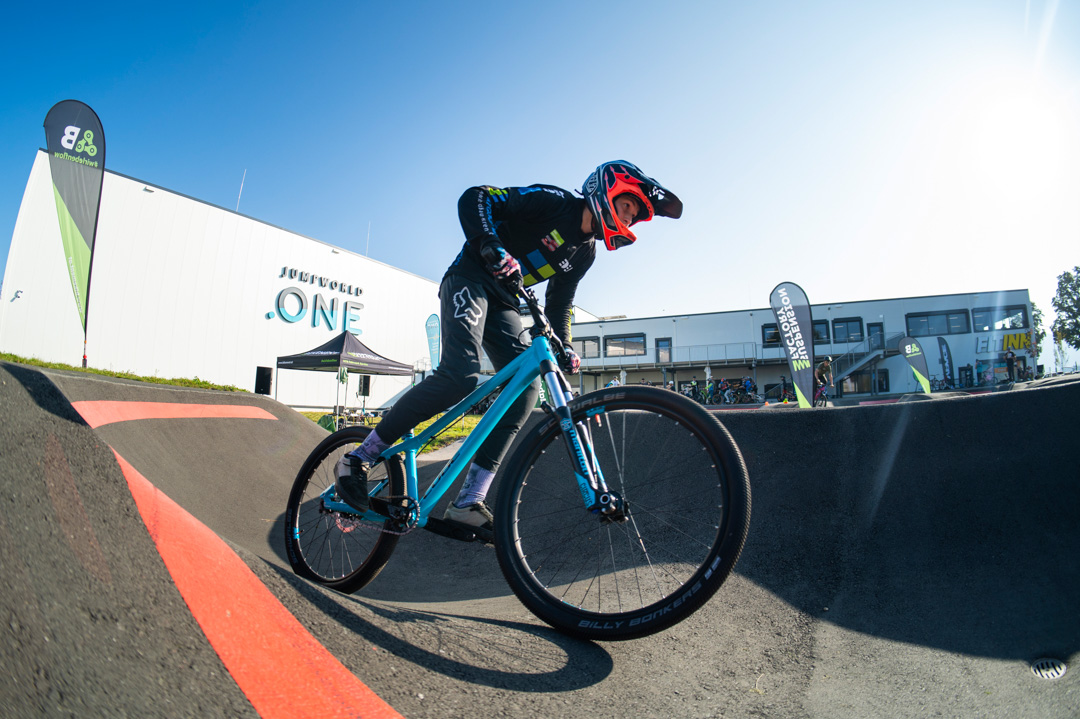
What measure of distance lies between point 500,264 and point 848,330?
37.6m

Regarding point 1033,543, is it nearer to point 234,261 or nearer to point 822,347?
point 234,261

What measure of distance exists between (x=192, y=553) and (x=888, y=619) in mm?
2403

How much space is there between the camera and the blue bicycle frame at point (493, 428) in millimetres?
1838

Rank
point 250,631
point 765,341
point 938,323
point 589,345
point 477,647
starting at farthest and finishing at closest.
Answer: point 589,345, point 765,341, point 938,323, point 477,647, point 250,631

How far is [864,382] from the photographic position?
1216 inches

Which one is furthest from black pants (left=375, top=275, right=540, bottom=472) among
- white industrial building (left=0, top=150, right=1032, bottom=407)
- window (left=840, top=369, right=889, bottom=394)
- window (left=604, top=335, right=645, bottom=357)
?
window (left=604, top=335, right=645, bottom=357)

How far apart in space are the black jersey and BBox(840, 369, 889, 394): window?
109ft

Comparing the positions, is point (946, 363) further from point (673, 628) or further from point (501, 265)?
point (501, 265)

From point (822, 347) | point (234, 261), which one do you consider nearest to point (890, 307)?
point (822, 347)

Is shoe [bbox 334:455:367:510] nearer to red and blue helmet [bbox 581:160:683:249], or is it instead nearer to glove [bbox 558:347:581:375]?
glove [bbox 558:347:581:375]

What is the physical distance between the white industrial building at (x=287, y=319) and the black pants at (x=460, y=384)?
16932 millimetres

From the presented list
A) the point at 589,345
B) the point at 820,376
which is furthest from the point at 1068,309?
the point at 820,376

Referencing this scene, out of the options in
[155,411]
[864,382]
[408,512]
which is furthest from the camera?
[864,382]

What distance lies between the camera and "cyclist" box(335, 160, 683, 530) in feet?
7.43
